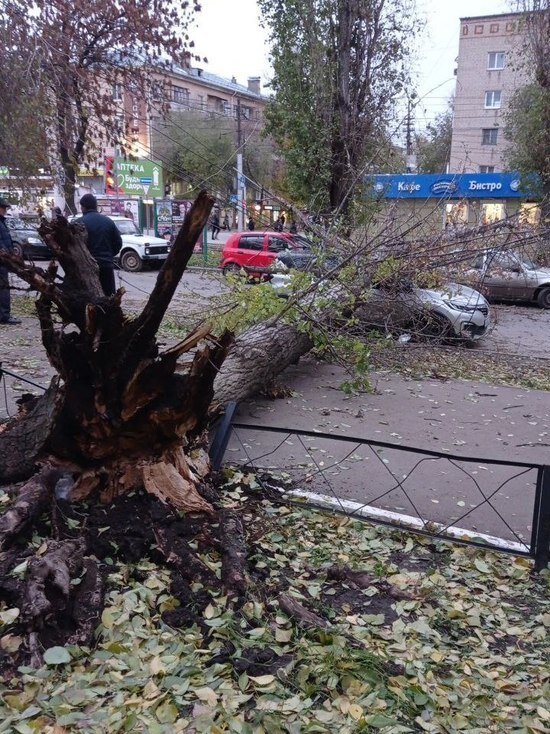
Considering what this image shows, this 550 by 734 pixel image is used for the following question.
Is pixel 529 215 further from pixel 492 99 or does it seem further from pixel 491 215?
pixel 492 99

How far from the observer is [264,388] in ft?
21.4

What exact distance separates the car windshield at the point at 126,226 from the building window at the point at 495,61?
993 inches

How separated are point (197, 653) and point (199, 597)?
382 mm

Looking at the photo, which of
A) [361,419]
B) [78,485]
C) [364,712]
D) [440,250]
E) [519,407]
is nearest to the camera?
[364,712]

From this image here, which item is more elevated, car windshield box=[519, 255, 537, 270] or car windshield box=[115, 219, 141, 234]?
car windshield box=[115, 219, 141, 234]

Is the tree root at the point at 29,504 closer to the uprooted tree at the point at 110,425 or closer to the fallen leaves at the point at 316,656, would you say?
the uprooted tree at the point at 110,425

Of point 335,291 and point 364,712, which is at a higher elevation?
point 335,291

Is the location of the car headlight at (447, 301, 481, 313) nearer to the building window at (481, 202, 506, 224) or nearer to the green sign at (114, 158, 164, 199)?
the building window at (481, 202, 506, 224)

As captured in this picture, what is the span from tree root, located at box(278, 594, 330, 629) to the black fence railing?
1078mm

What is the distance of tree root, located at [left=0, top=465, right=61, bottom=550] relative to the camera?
9.74ft

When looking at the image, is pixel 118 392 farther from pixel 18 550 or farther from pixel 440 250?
pixel 440 250

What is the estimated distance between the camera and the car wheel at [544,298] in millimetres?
16141

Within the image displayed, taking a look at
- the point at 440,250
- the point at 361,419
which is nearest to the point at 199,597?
the point at 361,419

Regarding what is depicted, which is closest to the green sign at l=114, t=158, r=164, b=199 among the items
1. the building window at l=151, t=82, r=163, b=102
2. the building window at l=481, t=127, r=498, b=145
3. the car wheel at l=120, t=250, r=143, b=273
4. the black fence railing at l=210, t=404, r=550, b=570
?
the car wheel at l=120, t=250, r=143, b=273
